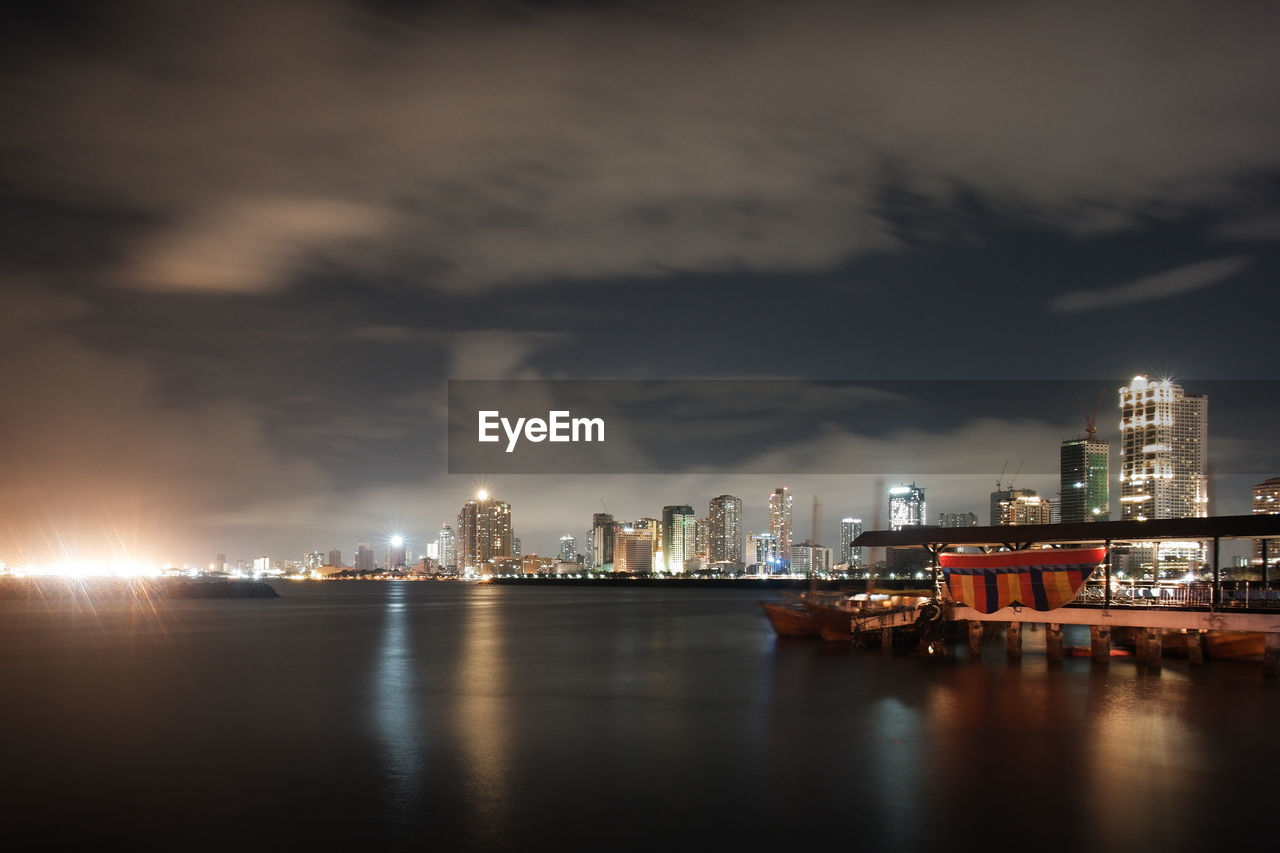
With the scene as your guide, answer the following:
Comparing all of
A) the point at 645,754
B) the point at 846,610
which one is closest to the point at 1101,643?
the point at 846,610

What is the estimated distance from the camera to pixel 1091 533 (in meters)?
38.7

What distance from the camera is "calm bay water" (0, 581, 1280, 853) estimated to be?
62.1ft

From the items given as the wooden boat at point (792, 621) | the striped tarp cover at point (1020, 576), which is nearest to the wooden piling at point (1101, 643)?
the striped tarp cover at point (1020, 576)

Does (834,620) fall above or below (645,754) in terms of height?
below

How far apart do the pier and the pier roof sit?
0.11 ft

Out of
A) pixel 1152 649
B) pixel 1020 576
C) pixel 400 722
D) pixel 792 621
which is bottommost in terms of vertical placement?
pixel 792 621

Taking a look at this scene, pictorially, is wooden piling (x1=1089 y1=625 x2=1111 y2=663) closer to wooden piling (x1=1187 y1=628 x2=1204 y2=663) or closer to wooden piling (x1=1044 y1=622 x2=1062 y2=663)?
wooden piling (x1=1044 y1=622 x2=1062 y2=663)

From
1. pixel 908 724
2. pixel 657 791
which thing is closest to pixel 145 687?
pixel 657 791

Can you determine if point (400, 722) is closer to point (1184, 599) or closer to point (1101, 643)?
point (1101, 643)

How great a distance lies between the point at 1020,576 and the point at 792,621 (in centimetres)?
1981

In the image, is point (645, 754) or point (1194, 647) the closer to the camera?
point (645, 754)

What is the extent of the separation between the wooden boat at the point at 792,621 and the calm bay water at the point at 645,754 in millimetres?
8148

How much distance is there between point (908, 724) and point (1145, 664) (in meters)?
14.7

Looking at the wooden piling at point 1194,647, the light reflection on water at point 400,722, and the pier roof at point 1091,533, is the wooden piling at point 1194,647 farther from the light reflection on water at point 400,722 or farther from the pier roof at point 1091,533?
the light reflection on water at point 400,722
